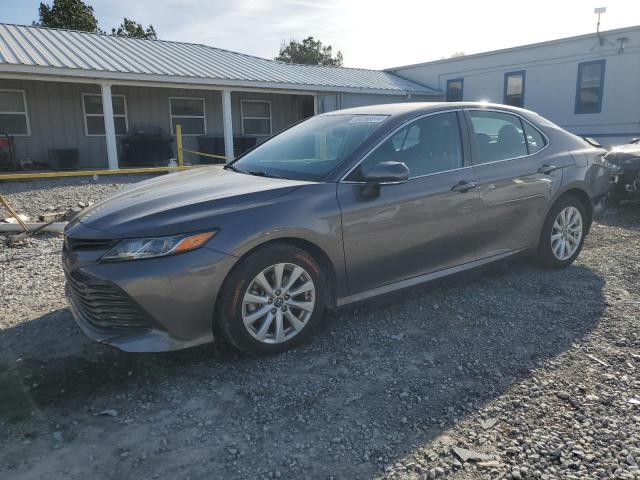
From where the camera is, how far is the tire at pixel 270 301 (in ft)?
10.3

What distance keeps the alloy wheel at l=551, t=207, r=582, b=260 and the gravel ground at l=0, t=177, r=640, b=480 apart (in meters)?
0.73

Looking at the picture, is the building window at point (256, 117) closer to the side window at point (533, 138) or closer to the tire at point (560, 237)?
the side window at point (533, 138)

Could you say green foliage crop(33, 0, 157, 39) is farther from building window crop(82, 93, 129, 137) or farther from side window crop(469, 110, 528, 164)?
side window crop(469, 110, 528, 164)

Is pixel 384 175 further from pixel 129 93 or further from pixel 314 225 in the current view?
pixel 129 93

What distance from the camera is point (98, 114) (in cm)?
1588

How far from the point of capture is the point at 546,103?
17.3 meters

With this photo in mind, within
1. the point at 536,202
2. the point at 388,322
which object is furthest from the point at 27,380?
the point at 536,202

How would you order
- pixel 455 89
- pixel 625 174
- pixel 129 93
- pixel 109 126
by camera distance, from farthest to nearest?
pixel 455 89, pixel 129 93, pixel 109 126, pixel 625 174

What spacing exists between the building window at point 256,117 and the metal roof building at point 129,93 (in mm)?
38

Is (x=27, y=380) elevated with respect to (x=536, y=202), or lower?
lower

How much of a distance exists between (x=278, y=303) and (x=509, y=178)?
7.98 feet

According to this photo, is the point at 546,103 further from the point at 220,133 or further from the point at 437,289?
the point at 437,289

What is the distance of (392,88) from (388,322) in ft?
57.6

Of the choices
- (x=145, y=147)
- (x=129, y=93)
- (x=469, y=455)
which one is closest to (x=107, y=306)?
(x=469, y=455)
